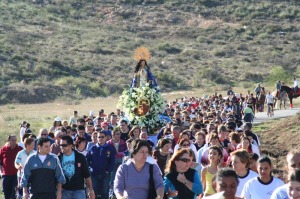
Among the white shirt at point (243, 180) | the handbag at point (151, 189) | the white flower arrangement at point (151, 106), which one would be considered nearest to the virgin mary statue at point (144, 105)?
the white flower arrangement at point (151, 106)

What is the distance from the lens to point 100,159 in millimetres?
14969

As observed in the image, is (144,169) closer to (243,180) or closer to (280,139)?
(243,180)

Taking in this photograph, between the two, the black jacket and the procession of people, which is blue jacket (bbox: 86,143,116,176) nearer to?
the procession of people

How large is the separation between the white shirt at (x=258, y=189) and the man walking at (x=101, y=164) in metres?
6.12

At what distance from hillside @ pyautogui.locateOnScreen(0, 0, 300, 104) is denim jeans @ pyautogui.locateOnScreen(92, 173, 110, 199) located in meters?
41.9

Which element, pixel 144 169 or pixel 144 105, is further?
pixel 144 105

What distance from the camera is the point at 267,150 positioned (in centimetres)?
2397

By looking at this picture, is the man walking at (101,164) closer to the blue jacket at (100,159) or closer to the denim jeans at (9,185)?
the blue jacket at (100,159)

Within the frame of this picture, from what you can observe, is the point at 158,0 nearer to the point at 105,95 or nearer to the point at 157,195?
the point at 105,95

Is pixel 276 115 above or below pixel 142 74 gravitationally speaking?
above

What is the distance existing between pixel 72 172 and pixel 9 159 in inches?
149

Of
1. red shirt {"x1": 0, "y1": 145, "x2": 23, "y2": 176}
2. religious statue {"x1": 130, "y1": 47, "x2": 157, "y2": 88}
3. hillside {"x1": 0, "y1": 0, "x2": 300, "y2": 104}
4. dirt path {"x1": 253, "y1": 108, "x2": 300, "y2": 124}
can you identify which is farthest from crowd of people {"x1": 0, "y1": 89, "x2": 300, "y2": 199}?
hillside {"x1": 0, "y1": 0, "x2": 300, "y2": 104}

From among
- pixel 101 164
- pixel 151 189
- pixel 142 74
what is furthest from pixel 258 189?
pixel 142 74

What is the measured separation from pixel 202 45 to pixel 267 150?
60173mm
